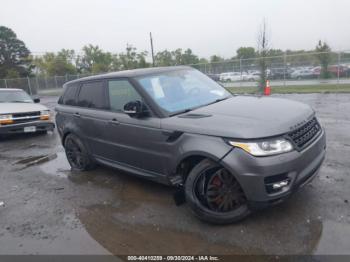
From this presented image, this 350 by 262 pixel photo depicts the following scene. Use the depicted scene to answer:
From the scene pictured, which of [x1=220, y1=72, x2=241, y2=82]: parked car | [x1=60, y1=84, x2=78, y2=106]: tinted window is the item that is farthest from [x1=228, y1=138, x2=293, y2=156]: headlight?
[x1=220, y1=72, x2=241, y2=82]: parked car

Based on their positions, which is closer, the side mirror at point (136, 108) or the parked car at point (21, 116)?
the side mirror at point (136, 108)

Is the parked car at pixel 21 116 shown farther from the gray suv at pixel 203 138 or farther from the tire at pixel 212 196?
the tire at pixel 212 196

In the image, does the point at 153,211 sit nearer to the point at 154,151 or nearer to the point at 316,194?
the point at 154,151

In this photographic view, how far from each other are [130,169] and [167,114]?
1132 mm

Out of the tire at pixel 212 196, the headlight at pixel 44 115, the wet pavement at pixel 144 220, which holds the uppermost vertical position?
the headlight at pixel 44 115

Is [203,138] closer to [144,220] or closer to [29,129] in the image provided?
[144,220]

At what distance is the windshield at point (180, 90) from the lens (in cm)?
386

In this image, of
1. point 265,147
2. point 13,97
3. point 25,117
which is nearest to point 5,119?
point 25,117

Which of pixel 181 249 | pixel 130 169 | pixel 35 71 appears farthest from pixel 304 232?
pixel 35 71

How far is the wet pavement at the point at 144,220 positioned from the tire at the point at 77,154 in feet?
0.61

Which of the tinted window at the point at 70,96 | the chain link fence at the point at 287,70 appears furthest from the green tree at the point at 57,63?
the tinted window at the point at 70,96

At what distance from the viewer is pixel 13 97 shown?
9.71 metres

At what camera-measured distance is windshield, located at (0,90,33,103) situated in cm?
949

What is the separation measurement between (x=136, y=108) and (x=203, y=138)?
41.5 inches
